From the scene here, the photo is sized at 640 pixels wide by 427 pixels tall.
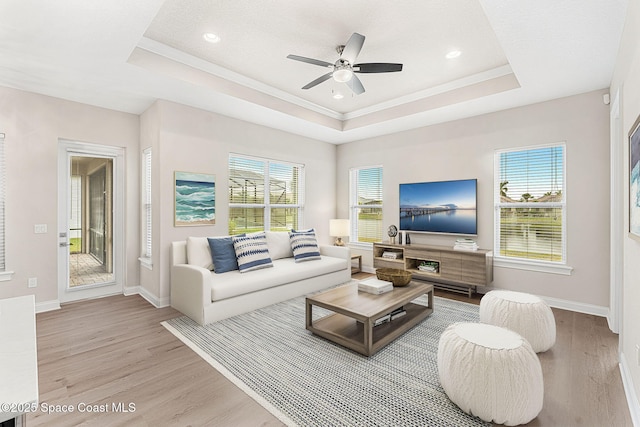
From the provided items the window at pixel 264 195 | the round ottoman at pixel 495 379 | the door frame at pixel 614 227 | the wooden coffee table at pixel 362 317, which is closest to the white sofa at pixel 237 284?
the window at pixel 264 195

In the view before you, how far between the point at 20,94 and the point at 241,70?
→ 103 inches

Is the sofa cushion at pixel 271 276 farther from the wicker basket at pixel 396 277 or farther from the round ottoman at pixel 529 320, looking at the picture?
the round ottoman at pixel 529 320

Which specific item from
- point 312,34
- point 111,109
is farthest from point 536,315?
point 111,109

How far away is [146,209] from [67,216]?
93cm

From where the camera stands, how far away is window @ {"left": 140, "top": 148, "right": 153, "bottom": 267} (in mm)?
4344

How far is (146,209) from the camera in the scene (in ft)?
14.7

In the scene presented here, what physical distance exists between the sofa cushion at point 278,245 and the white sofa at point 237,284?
0.02 meters

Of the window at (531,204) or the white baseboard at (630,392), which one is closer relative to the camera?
the white baseboard at (630,392)

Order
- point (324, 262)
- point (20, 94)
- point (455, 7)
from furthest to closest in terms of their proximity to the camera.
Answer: point (324, 262) → point (20, 94) → point (455, 7)

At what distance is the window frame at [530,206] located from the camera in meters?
3.81

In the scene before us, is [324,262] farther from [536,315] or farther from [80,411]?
[80,411]

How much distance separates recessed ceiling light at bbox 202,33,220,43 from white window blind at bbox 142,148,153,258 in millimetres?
1991

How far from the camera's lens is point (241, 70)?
147 inches

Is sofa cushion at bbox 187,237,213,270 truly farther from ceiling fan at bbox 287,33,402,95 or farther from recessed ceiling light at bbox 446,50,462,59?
recessed ceiling light at bbox 446,50,462,59
